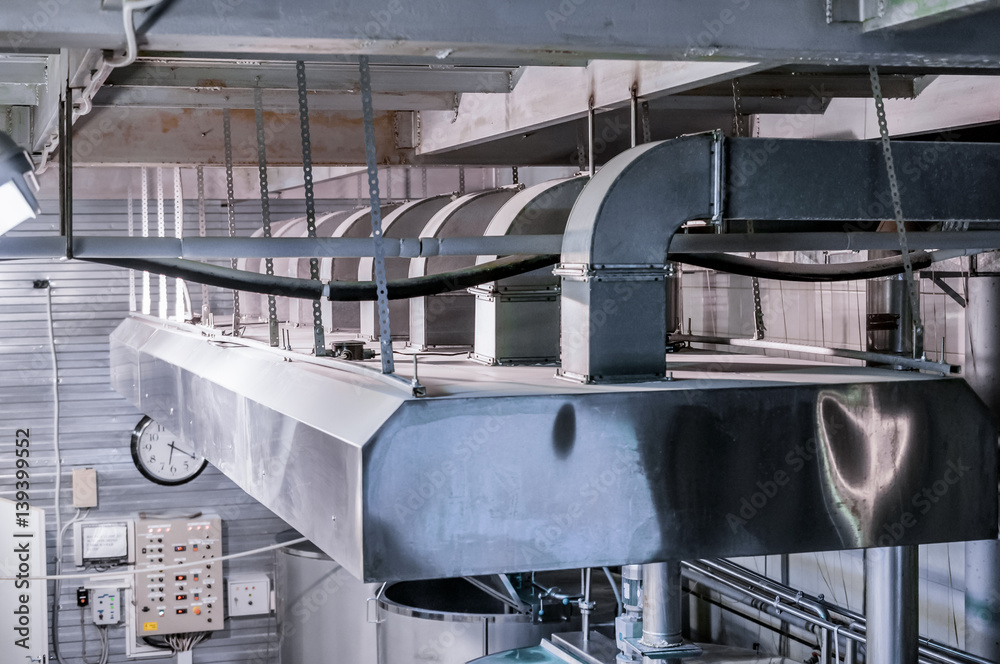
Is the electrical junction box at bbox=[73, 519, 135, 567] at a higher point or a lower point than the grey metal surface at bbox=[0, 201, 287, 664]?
lower

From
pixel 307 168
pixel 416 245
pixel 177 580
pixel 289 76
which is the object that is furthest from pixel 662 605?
pixel 177 580

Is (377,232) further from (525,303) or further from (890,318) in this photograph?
(890,318)

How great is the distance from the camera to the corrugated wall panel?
402 inches

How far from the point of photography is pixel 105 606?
1012 centimetres

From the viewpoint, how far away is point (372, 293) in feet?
12.3

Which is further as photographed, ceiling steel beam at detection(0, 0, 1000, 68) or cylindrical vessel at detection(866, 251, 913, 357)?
cylindrical vessel at detection(866, 251, 913, 357)

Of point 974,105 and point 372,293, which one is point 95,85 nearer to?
point 372,293

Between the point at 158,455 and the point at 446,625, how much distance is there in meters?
4.64

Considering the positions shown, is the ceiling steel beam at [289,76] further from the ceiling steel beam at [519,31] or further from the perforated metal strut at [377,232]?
the ceiling steel beam at [519,31]

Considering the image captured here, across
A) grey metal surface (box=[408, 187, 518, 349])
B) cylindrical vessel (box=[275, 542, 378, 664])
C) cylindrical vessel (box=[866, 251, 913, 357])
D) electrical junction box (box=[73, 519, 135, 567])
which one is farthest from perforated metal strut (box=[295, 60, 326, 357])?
electrical junction box (box=[73, 519, 135, 567])

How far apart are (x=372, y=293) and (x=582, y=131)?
260 cm

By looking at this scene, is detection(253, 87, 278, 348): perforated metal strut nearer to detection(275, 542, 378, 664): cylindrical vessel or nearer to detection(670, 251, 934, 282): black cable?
detection(670, 251, 934, 282): black cable

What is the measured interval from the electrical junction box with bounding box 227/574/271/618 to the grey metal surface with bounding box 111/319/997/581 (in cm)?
717

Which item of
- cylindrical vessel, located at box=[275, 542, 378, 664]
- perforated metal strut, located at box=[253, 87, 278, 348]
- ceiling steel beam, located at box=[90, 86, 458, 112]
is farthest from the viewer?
cylindrical vessel, located at box=[275, 542, 378, 664]
